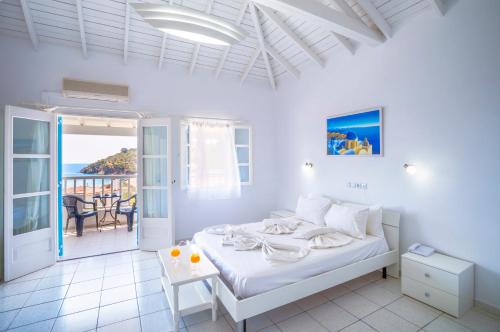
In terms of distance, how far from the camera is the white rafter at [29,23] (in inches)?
116

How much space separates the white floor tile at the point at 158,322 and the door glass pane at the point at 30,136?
2805mm

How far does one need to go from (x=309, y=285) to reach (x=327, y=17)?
109 inches

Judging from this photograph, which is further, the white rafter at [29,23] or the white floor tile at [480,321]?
the white rafter at [29,23]

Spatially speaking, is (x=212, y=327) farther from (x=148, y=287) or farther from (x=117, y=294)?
(x=117, y=294)

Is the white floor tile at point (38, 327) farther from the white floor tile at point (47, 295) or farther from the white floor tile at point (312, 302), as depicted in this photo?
the white floor tile at point (312, 302)

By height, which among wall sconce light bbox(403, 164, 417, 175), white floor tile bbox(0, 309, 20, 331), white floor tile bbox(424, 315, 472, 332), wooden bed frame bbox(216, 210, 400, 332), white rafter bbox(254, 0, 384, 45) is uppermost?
white rafter bbox(254, 0, 384, 45)

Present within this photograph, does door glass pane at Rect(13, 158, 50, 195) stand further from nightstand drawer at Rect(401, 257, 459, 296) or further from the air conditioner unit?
Answer: nightstand drawer at Rect(401, 257, 459, 296)

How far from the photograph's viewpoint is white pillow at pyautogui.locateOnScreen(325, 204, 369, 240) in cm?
298

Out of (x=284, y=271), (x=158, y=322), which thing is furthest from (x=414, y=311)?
(x=158, y=322)

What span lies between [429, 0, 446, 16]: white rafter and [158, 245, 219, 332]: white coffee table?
11.4ft

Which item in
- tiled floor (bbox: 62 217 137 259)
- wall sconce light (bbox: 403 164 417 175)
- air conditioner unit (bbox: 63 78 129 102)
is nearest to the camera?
wall sconce light (bbox: 403 164 417 175)

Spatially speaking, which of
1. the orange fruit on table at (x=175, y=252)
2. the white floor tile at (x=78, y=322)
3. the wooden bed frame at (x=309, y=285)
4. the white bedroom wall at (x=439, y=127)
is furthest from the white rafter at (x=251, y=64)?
the white floor tile at (x=78, y=322)

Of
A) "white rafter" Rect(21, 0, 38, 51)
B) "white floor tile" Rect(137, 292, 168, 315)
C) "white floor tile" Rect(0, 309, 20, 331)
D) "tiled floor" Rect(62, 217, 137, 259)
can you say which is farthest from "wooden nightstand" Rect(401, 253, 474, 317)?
"white rafter" Rect(21, 0, 38, 51)

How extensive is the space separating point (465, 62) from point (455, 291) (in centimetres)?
222
